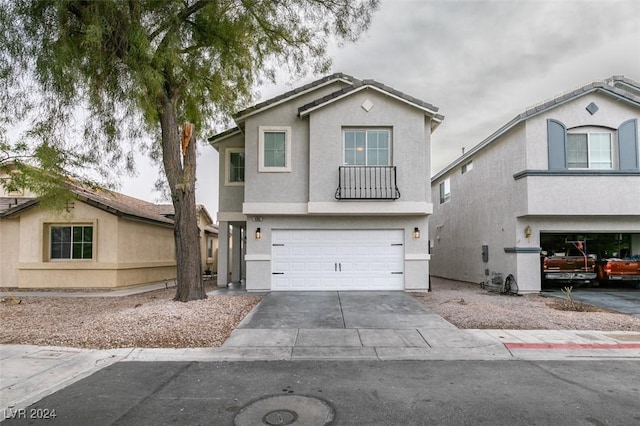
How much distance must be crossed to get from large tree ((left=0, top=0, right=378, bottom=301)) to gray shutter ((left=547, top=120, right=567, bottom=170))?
6.87 meters

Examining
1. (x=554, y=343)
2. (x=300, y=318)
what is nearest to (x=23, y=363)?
(x=300, y=318)

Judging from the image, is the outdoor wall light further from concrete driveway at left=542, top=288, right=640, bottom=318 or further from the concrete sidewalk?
concrete driveway at left=542, top=288, right=640, bottom=318

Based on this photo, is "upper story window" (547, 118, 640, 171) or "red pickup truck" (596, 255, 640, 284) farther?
"red pickup truck" (596, 255, 640, 284)

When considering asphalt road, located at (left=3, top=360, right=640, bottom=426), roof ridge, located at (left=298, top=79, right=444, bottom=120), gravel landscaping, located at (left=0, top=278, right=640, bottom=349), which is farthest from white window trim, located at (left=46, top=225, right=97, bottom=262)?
asphalt road, located at (left=3, top=360, right=640, bottom=426)

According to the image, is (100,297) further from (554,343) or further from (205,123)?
(554,343)

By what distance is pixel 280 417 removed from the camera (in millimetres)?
4383

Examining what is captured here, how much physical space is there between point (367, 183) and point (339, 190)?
0.93 meters

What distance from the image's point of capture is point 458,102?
60.8ft

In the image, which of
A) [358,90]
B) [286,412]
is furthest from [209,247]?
[286,412]

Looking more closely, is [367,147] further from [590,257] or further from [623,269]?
[623,269]

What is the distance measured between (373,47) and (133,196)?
618 inches

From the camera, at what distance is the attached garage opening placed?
1432 centimetres

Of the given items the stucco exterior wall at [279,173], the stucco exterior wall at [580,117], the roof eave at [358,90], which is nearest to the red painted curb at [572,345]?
the stucco exterior wall at [580,117]

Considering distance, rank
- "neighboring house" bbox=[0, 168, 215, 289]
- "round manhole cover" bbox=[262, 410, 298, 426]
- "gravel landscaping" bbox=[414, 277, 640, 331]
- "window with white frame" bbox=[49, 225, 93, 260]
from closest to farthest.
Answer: "round manhole cover" bbox=[262, 410, 298, 426], "gravel landscaping" bbox=[414, 277, 640, 331], "neighboring house" bbox=[0, 168, 215, 289], "window with white frame" bbox=[49, 225, 93, 260]
